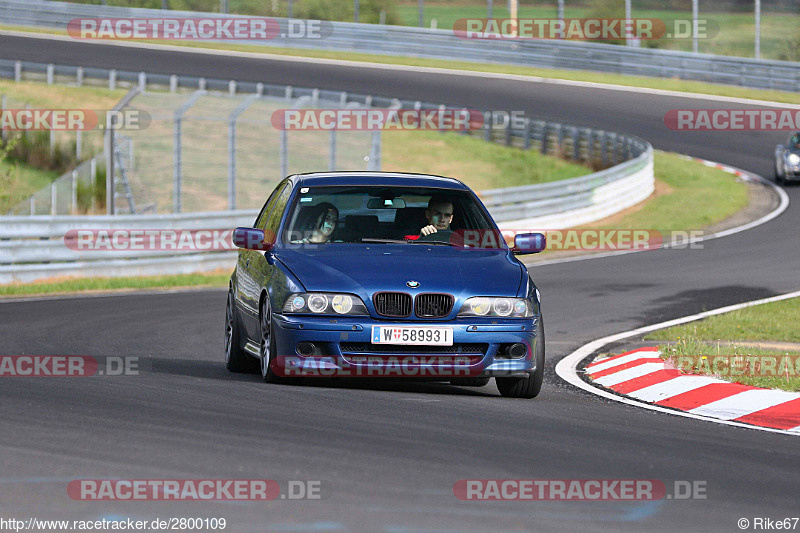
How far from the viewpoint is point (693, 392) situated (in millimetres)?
9914

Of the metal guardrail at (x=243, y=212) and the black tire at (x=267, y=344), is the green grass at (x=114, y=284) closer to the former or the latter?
the metal guardrail at (x=243, y=212)

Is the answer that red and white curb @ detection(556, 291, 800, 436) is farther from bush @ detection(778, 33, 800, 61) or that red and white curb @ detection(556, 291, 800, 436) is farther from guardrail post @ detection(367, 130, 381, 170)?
bush @ detection(778, 33, 800, 61)

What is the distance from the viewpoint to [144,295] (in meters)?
17.6

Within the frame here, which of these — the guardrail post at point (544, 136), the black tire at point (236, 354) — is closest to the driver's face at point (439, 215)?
the black tire at point (236, 354)

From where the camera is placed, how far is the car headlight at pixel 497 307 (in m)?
8.94

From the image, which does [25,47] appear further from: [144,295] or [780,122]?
[144,295]

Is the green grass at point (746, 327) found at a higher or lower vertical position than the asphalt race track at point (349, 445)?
lower

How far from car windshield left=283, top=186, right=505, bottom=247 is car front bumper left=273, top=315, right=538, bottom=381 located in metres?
1.07

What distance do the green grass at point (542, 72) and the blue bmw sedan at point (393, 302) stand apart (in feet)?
116

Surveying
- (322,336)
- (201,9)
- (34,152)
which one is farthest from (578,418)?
(201,9)

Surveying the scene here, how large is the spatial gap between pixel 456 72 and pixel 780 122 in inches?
526

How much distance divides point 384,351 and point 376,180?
1855 mm

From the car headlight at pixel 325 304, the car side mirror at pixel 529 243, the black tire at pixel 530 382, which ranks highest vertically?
the car side mirror at pixel 529 243

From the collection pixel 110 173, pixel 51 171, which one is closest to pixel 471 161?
pixel 51 171
